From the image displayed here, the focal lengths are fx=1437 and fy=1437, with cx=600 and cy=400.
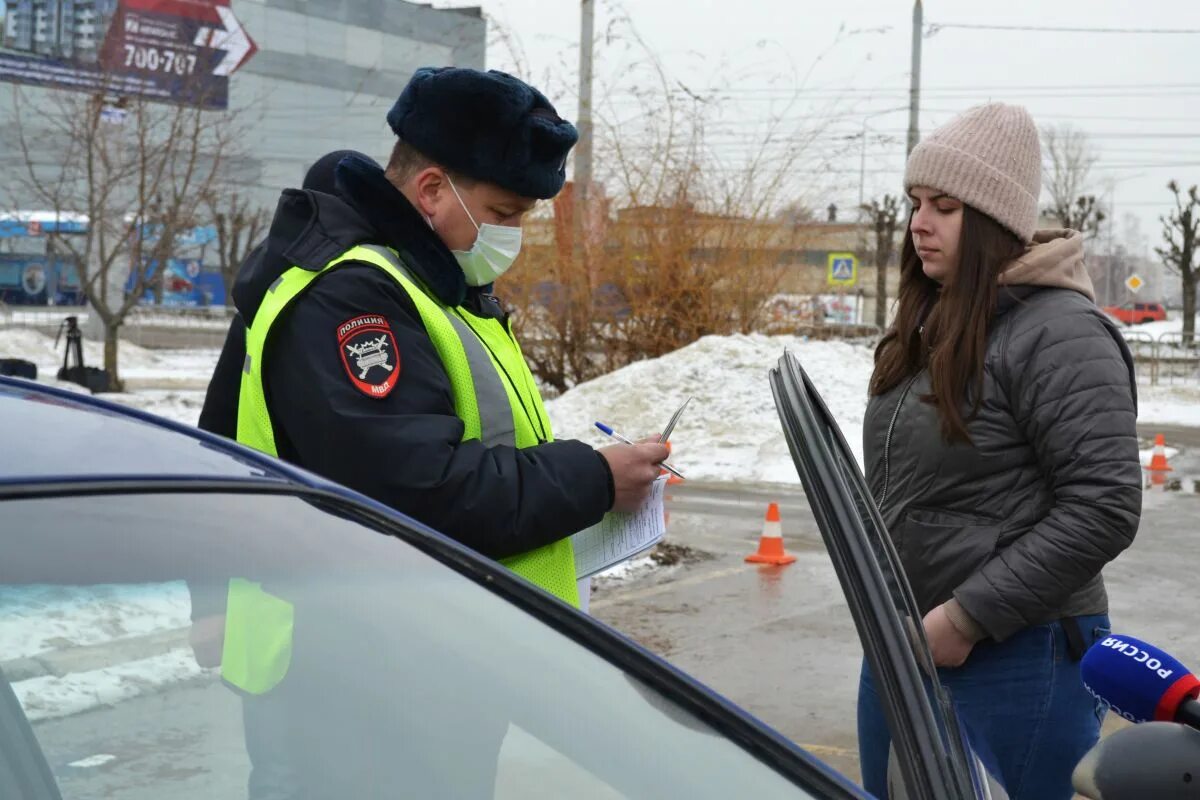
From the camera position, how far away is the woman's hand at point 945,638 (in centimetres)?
259

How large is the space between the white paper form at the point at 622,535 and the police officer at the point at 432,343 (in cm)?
9

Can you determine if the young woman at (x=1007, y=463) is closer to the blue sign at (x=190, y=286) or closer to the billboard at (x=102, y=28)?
the billboard at (x=102, y=28)

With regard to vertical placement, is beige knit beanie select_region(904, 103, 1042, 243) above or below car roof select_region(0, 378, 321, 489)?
above

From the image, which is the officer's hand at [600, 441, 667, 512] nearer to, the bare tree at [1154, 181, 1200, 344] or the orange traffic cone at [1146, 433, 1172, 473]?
the orange traffic cone at [1146, 433, 1172, 473]

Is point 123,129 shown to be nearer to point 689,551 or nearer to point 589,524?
point 689,551

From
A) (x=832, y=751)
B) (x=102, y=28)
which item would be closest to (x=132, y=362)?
(x=102, y=28)

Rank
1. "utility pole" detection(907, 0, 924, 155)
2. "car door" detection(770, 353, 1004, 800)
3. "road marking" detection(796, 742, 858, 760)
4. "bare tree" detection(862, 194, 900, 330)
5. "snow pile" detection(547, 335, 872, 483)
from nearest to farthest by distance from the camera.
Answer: "car door" detection(770, 353, 1004, 800) < "road marking" detection(796, 742, 858, 760) < "snow pile" detection(547, 335, 872, 483) < "utility pole" detection(907, 0, 924, 155) < "bare tree" detection(862, 194, 900, 330)

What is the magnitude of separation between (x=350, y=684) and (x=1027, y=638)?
1.56 m

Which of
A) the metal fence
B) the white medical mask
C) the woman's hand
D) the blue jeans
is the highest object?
the white medical mask

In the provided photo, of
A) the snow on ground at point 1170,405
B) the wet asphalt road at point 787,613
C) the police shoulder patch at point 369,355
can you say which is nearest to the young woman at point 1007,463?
the police shoulder patch at point 369,355

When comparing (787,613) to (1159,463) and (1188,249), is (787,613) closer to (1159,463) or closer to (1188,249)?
(1159,463)

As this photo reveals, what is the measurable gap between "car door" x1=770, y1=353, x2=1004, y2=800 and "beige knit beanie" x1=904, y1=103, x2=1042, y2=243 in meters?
0.93

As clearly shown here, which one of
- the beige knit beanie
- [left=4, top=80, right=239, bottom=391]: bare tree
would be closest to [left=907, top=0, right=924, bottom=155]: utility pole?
[left=4, top=80, right=239, bottom=391]: bare tree

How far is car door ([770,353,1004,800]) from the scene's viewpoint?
1558 mm
